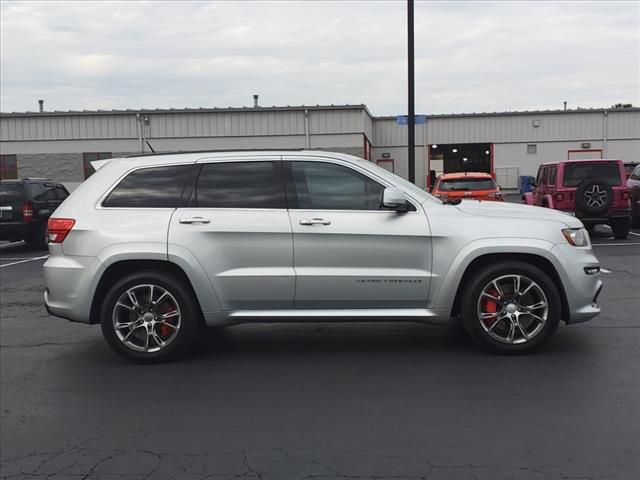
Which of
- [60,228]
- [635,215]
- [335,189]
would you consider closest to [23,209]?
[60,228]

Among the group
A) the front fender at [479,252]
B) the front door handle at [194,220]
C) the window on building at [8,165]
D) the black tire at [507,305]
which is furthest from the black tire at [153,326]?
the window on building at [8,165]

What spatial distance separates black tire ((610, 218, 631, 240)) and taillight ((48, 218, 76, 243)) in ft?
38.9

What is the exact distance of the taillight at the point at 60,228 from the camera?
5602 mm

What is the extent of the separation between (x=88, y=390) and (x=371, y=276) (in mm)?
2380

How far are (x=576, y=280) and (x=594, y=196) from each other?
29.8 ft

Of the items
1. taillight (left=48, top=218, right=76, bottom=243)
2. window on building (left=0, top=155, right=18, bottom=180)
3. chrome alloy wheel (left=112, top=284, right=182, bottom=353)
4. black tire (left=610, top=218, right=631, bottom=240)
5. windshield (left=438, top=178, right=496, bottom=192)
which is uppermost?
window on building (left=0, top=155, right=18, bottom=180)

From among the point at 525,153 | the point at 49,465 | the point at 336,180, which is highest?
the point at 525,153

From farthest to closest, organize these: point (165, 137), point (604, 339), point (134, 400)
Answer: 1. point (165, 137)
2. point (604, 339)
3. point (134, 400)

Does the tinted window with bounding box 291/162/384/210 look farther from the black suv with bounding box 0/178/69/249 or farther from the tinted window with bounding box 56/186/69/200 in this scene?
the tinted window with bounding box 56/186/69/200

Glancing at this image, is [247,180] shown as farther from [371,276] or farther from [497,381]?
[497,381]

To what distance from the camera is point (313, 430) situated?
413 centimetres

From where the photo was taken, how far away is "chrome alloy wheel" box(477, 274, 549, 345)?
5445 mm

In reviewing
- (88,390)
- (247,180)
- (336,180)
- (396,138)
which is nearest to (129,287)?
(88,390)

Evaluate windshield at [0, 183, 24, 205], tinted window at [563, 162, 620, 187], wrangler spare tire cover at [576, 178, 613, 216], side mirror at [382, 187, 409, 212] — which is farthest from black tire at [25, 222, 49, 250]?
side mirror at [382, 187, 409, 212]
